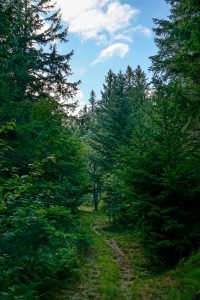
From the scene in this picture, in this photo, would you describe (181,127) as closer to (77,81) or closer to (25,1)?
(77,81)

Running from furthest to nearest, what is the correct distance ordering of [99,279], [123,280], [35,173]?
[123,280] < [99,279] < [35,173]

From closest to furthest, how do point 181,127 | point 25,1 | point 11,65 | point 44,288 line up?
point 44,288
point 181,127
point 11,65
point 25,1

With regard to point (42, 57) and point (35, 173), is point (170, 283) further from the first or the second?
point (42, 57)

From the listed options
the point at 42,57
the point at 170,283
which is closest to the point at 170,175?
the point at 170,283

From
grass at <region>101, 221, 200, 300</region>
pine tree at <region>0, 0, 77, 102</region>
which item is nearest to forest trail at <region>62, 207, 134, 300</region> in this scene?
grass at <region>101, 221, 200, 300</region>

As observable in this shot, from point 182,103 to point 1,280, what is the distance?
7929mm

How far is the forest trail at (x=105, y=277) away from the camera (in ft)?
26.4

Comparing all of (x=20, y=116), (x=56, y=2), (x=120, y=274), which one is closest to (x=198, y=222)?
(x=120, y=274)

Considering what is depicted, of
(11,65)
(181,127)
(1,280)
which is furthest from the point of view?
(11,65)

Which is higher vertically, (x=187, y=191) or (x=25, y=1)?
(x=25, y=1)

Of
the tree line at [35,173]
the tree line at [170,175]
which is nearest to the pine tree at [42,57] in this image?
the tree line at [35,173]

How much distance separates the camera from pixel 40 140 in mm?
Result: 9773

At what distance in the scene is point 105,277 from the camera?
31.1ft

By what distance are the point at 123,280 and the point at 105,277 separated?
0.56 m
